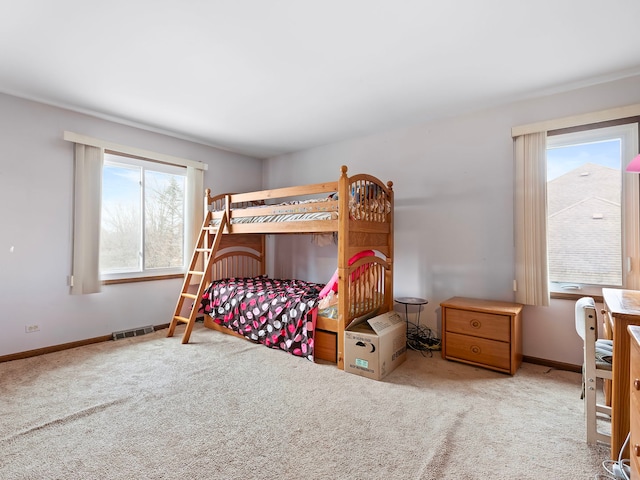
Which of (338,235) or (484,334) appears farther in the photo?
(338,235)

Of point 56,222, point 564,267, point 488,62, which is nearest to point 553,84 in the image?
point 488,62

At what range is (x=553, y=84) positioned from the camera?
2.67 metres

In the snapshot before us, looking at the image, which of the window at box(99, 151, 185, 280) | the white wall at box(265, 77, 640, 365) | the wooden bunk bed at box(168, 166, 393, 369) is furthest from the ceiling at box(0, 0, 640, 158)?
the wooden bunk bed at box(168, 166, 393, 369)

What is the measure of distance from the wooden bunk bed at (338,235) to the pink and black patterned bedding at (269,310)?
7cm

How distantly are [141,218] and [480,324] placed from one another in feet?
12.4

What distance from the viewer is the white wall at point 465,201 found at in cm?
277

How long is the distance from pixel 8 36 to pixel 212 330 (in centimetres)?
312

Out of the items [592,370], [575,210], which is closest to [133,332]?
[592,370]

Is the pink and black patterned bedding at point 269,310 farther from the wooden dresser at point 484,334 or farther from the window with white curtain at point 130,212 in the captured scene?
the wooden dresser at point 484,334

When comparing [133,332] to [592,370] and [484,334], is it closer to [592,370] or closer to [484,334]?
[484,334]

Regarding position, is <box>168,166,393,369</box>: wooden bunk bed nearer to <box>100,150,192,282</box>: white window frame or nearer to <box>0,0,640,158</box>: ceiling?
<box>100,150,192,282</box>: white window frame

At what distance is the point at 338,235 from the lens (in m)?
2.86

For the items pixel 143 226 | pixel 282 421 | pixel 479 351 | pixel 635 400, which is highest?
pixel 143 226

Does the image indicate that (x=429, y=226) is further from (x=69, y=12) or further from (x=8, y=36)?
Answer: (x=8, y=36)
